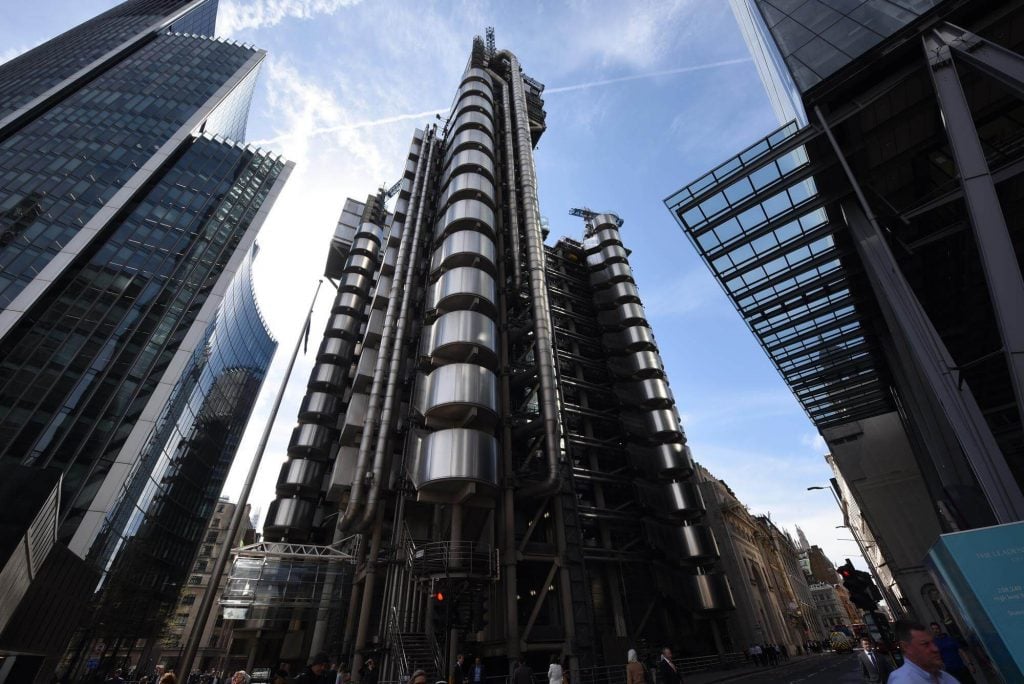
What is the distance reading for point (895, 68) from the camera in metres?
15.2

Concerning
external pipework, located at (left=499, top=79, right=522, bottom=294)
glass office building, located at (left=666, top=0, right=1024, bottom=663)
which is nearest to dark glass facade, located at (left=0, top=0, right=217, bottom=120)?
external pipework, located at (left=499, top=79, right=522, bottom=294)

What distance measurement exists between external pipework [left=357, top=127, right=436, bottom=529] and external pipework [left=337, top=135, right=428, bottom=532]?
0.27 m

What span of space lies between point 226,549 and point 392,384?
57.4ft

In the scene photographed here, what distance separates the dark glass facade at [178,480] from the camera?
44.0m

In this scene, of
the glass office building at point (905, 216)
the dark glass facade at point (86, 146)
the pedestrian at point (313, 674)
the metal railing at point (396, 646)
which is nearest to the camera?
the pedestrian at point (313, 674)

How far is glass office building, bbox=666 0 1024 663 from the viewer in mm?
11859

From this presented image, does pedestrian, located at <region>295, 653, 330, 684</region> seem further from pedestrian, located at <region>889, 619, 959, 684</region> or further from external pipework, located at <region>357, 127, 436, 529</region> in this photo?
→ external pipework, located at <region>357, 127, 436, 529</region>

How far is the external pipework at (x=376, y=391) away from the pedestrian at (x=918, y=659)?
25.1 meters

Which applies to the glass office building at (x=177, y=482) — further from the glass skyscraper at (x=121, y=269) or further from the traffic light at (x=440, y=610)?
the traffic light at (x=440, y=610)

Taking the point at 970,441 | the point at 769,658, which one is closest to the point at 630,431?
the point at 769,658

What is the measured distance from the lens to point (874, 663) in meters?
13.7

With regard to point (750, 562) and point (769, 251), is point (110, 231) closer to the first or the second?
point (769, 251)

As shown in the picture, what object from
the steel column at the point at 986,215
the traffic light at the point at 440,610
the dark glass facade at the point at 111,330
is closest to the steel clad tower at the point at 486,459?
the traffic light at the point at 440,610

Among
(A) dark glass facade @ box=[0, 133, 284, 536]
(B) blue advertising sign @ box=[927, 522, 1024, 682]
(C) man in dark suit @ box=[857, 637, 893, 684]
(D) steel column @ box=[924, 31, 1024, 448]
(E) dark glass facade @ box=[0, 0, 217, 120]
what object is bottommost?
(C) man in dark suit @ box=[857, 637, 893, 684]
